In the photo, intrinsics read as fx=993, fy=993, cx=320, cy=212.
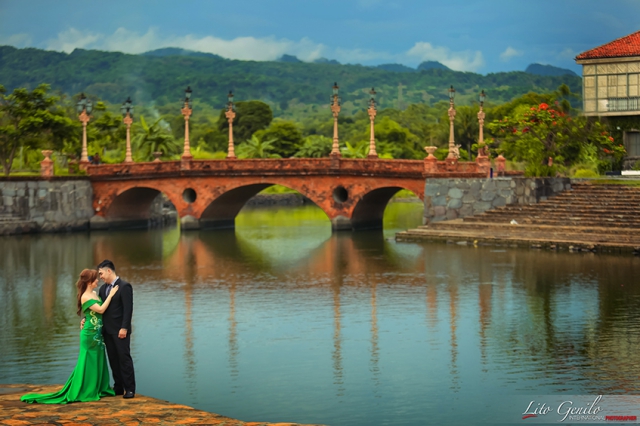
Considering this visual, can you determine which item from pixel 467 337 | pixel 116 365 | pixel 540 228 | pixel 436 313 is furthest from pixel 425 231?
pixel 116 365

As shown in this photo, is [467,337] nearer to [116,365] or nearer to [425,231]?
[116,365]

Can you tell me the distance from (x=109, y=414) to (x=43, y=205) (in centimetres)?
4180

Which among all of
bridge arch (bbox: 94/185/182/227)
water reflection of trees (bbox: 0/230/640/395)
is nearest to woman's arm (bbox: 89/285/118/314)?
water reflection of trees (bbox: 0/230/640/395)

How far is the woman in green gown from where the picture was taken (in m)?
14.4

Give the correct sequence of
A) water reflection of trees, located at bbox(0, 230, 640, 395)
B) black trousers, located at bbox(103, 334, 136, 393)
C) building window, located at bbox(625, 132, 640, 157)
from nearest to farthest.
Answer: black trousers, located at bbox(103, 334, 136, 393) → water reflection of trees, located at bbox(0, 230, 640, 395) → building window, located at bbox(625, 132, 640, 157)

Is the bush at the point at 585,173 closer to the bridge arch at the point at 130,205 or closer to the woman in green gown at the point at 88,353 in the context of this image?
the bridge arch at the point at 130,205

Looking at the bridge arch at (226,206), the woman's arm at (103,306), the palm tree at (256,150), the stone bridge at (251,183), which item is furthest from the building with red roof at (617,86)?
the woman's arm at (103,306)

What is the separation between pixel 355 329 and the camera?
78.4ft

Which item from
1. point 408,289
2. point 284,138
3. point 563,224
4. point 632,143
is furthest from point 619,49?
point 284,138

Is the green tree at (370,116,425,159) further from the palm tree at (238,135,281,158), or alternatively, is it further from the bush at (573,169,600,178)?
the bush at (573,169,600,178)

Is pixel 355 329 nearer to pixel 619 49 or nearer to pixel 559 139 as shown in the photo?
pixel 559 139

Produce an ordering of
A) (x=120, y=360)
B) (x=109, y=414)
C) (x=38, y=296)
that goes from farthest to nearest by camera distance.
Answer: (x=38, y=296), (x=120, y=360), (x=109, y=414)

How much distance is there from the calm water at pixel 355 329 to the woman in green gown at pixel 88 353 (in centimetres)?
320

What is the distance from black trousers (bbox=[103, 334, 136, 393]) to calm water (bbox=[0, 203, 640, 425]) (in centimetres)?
255
